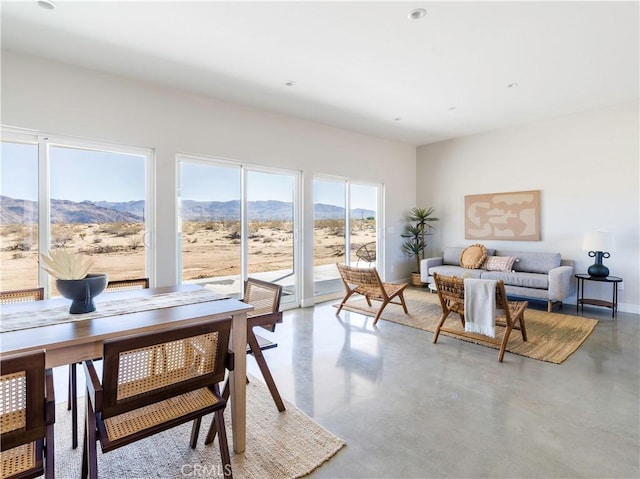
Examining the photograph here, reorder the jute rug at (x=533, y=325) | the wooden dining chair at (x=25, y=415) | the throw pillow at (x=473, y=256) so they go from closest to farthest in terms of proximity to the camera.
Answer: the wooden dining chair at (x=25, y=415) → the jute rug at (x=533, y=325) → the throw pillow at (x=473, y=256)

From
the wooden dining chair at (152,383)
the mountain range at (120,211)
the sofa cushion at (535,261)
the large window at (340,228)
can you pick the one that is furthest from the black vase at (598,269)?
the wooden dining chair at (152,383)

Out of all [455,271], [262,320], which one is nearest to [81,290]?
[262,320]

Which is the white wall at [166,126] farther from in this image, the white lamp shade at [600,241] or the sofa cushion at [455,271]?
the white lamp shade at [600,241]

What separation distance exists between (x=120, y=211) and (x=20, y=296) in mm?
1651

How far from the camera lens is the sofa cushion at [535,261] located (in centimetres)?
494

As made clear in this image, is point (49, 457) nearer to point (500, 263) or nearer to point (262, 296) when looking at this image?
point (262, 296)

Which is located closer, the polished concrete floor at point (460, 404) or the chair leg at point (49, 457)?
the chair leg at point (49, 457)

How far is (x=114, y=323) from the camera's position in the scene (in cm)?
157

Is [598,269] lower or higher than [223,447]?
higher

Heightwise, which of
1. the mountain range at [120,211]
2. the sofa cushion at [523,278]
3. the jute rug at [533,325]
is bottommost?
the jute rug at [533,325]

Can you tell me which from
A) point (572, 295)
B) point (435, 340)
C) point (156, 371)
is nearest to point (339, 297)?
point (435, 340)

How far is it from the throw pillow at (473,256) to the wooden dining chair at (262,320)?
14.2 ft

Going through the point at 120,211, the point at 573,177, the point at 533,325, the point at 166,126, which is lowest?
the point at 533,325

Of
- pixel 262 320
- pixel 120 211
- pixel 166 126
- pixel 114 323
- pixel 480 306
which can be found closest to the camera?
pixel 114 323
